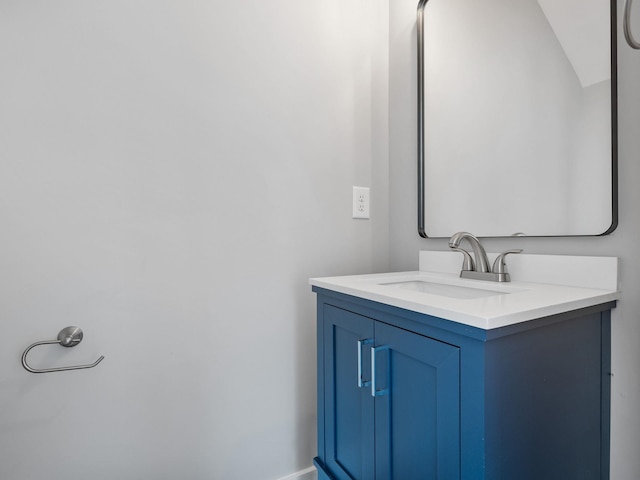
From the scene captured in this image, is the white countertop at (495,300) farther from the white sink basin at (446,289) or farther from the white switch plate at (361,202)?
the white switch plate at (361,202)

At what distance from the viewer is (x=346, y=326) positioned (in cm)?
96

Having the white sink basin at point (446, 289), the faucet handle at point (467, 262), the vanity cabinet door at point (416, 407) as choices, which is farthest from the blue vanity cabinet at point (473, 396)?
the faucet handle at point (467, 262)

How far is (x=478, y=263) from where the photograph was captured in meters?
1.03

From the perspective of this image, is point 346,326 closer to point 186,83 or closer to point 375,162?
point 375,162

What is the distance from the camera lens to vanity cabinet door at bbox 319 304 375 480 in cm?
88

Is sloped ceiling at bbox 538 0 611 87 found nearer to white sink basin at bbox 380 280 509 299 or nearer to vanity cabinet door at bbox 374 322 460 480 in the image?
white sink basin at bbox 380 280 509 299

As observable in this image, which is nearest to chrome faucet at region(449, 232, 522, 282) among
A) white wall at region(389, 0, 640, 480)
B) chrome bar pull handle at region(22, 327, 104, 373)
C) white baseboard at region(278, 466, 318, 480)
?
white wall at region(389, 0, 640, 480)

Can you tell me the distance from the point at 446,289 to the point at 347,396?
431 millimetres

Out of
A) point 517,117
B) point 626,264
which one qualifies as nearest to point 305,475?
point 626,264

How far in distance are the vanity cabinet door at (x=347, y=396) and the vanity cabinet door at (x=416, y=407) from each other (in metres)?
0.04

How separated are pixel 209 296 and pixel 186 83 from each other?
67 centimetres

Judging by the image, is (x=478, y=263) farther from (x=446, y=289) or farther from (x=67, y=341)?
(x=67, y=341)

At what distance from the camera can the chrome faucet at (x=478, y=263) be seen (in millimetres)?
973

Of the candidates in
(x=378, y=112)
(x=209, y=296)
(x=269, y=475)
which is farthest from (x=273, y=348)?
(x=378, y=112)
